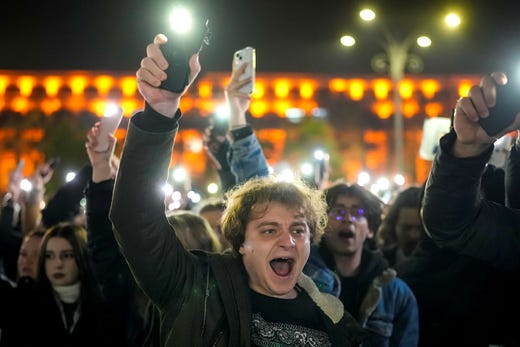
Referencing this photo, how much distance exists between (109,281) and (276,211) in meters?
1.62

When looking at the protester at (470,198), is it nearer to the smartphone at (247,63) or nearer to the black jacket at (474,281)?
the black jacket at (474,281)

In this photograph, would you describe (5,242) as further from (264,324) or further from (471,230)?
(471,230)

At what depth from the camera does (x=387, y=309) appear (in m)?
4.26

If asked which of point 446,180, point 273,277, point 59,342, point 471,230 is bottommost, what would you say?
point 59,342

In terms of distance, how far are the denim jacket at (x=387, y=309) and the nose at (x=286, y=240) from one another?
981mm

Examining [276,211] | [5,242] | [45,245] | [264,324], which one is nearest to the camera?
[264,324]

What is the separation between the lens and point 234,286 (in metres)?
2.96

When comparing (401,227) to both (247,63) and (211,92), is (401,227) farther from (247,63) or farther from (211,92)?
(211,92)

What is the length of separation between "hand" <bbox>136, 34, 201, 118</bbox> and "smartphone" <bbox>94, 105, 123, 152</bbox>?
1.39m

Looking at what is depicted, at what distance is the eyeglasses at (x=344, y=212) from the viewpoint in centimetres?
466

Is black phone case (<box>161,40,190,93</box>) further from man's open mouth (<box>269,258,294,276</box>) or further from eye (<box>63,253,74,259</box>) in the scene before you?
eye (<box>63,253,74,259</box>)

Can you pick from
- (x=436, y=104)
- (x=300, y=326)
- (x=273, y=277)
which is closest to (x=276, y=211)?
(x=273, y=277)

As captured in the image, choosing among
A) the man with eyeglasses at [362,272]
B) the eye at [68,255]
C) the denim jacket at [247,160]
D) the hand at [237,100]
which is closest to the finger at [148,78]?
the man with eyeglasses at [362,272]

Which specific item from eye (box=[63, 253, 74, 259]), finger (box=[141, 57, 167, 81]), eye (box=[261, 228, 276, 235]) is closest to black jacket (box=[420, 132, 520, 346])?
eye (box=[261, 228, 276, 235])
